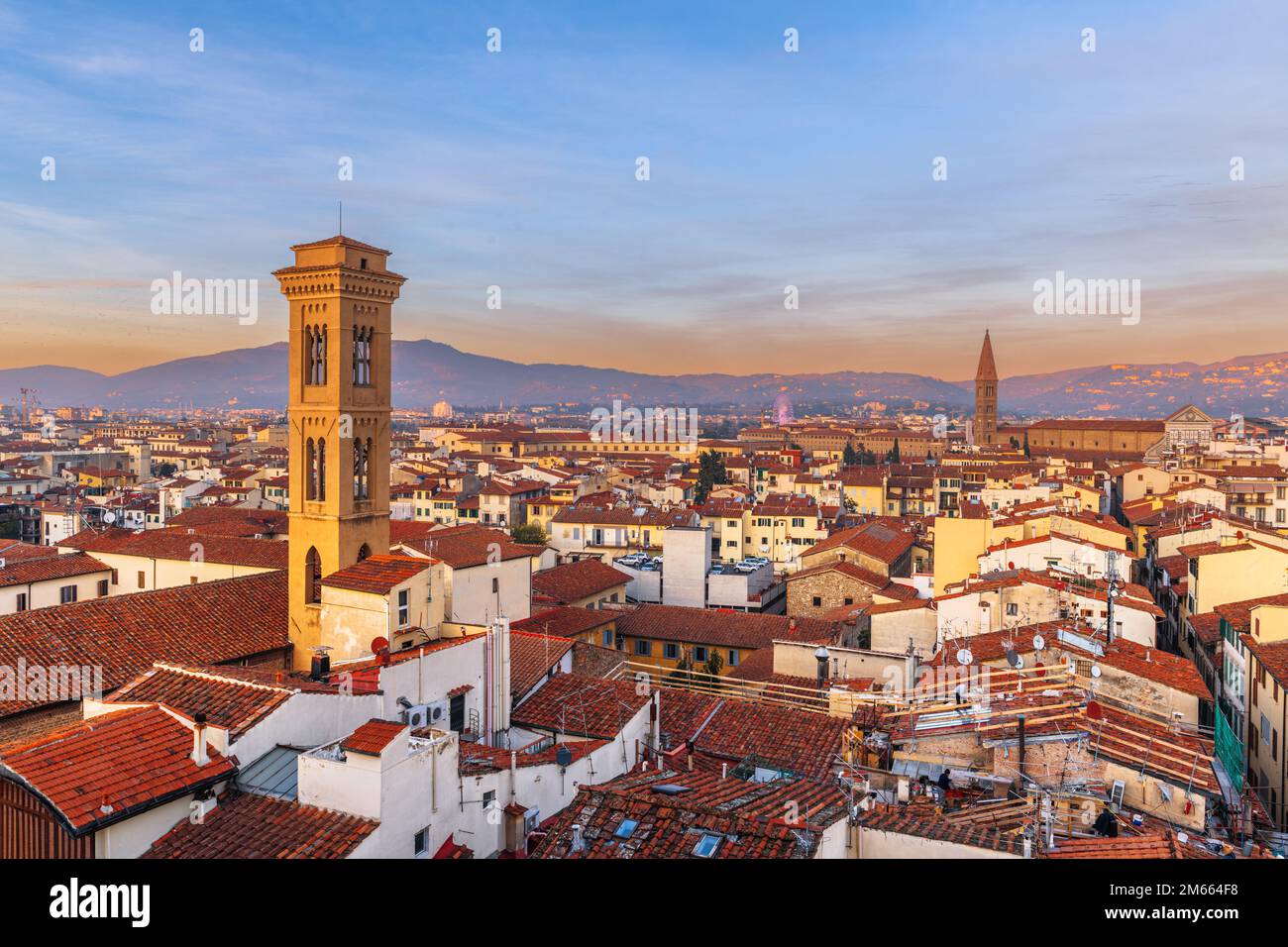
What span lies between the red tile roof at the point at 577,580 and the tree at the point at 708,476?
35376mm

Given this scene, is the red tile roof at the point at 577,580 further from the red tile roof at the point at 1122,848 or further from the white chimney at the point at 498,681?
the red tile roof at the point at 1122,848

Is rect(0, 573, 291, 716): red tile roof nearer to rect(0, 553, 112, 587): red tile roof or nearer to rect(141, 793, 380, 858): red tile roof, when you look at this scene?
rect(141, 793, 380, 858): red tile roof

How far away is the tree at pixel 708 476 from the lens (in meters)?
71.4

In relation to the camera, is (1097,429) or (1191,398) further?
(1191,398)

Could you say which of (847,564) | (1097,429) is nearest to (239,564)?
(847,564)

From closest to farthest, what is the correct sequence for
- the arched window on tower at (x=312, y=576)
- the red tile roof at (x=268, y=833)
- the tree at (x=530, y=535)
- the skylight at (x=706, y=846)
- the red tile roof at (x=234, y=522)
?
the skylight at (x=706, y=846)
the red tile roof at (x=268, y=833)
the arched window on tower at (x=312, y=576)
the red tile roof at (x=234, y=522)
the tree at (x=530, y=535)

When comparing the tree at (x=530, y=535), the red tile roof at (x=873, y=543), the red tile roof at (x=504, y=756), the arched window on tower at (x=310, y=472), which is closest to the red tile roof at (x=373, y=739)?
the red tile roof at (x=504, y=756)

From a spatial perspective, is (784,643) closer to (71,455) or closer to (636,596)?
(636,596)

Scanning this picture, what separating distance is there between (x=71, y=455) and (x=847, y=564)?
8079 cm

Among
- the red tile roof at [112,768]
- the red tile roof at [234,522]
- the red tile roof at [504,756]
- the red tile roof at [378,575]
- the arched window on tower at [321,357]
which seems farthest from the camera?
the red tile roof at [234,522]

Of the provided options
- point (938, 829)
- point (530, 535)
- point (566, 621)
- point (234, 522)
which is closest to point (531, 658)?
point (938, 829)

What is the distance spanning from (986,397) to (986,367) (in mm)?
3836

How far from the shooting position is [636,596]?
34.7m

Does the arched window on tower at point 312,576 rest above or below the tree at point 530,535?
above
